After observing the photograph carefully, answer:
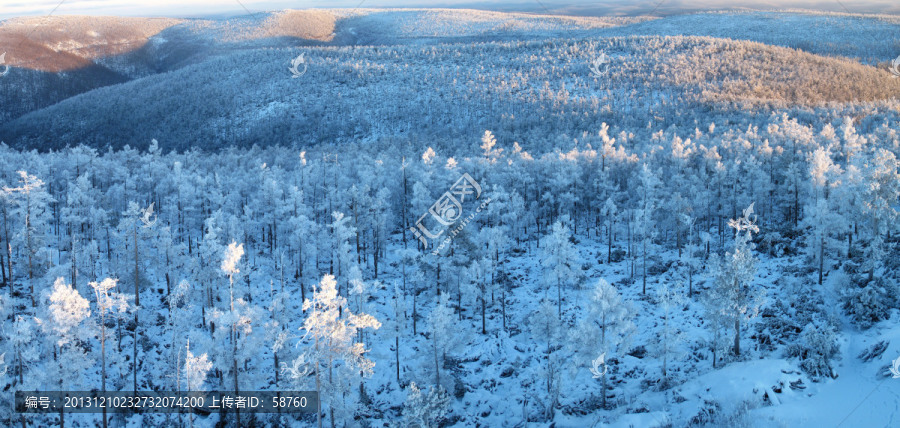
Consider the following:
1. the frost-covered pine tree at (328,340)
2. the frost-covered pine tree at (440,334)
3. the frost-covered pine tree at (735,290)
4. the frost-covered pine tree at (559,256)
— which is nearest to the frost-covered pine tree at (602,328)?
the frost-covered pine tree at (735,290)

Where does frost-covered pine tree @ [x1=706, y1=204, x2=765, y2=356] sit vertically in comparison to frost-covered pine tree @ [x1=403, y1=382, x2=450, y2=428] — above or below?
above

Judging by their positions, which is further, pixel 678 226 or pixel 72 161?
pixel 72 161

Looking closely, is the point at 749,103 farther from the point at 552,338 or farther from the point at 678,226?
the point at 552,338

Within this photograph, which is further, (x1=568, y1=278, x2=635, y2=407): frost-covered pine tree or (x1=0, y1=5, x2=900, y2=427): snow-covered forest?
(x1=568, y1=278, x2=635, y2=407): frost-covered pine tree

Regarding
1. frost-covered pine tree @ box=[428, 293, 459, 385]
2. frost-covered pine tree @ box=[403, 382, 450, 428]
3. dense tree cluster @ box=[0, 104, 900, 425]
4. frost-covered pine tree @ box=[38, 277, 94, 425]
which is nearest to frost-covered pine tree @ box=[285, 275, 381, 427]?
dense tree cluster @ box=[0, 104, 900, 425]

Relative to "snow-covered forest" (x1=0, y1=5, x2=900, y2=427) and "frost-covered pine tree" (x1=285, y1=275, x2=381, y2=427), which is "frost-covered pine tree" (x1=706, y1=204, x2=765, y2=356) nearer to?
"snow-covered forest" (x1=0, y1=5, x2=900, y2=427)

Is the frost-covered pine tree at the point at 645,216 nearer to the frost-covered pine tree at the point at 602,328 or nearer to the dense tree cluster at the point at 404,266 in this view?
the dense tree cluster at the point at 404,266

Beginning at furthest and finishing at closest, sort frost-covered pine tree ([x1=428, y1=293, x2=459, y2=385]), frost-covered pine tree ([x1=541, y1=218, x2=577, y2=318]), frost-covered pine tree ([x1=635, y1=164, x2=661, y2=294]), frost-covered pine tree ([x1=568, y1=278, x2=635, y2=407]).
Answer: frost-covered pine tree ([x1=635, y1=164, x2=661, y2=294]) < frost-covered pine tree ([x1=541, y1=218, x2=577, y2=318]) < frost-covered pine tree ([x1=428, y1=293, x2=459, y2=385]) < frost-covered pine tree ([x1=568, y1=278, x2=635, y2=407])

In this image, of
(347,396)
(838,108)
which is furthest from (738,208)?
(838,108)
